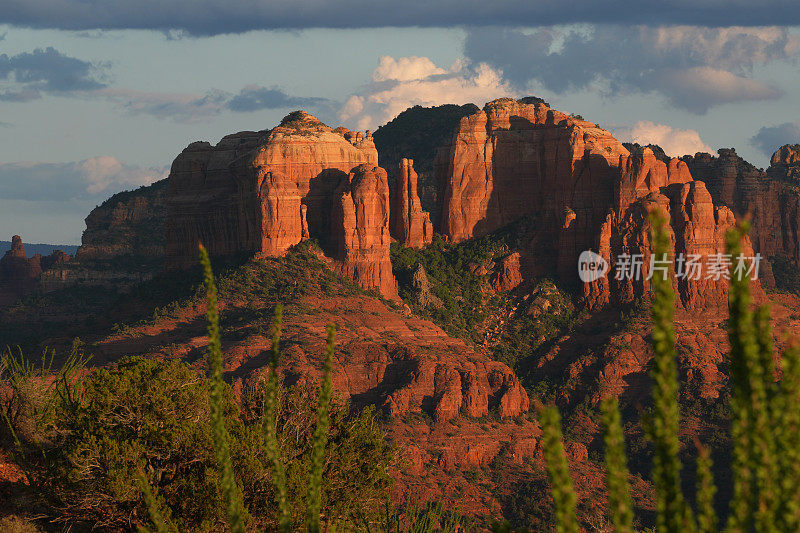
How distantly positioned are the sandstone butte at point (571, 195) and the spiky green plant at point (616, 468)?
115136mm

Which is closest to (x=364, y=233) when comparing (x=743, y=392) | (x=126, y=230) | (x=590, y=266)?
(x=590, y=266)

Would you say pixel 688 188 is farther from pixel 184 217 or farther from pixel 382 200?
pixel 184 217

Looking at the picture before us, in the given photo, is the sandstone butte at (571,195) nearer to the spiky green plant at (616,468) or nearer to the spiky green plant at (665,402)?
the spiky green plant at (665,402)

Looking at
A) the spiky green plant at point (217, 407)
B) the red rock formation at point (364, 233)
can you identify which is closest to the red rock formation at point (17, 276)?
the red rock formation at point (364, 233)

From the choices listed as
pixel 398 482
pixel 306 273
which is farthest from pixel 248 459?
pixel 306 273

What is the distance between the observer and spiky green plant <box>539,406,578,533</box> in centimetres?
1234

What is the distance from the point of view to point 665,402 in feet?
39.9

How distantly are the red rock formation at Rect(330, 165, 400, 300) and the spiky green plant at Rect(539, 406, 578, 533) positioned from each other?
375 feet

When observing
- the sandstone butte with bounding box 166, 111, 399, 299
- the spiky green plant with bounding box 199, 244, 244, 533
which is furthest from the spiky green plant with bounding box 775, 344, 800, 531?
the sandstone butte with bounding box 166, 111, 399, 299

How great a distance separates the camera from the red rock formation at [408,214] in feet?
457

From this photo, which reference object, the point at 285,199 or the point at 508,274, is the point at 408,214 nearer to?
the point at 508,274

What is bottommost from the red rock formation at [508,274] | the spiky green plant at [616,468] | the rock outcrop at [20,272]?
the spiky green plant at [616,468]

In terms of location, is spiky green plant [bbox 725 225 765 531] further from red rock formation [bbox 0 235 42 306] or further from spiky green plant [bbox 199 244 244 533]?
red rock formation [bbox 0 235 42 306]

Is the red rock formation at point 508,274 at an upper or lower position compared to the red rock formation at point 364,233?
lower
